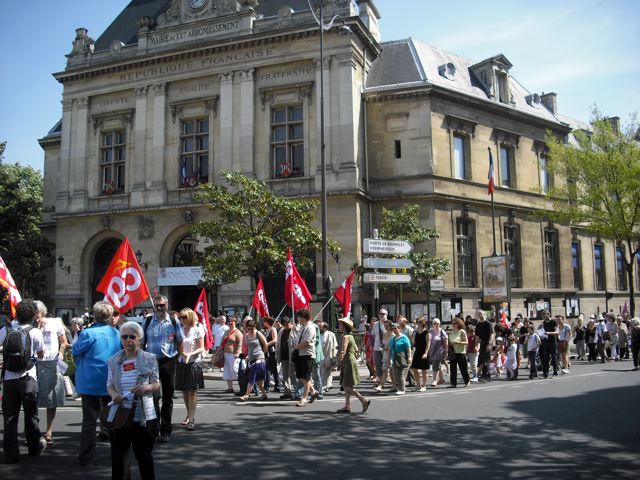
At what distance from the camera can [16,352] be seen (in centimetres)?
772

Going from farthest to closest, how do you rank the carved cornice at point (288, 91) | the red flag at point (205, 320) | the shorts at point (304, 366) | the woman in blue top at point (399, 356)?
the carved cornice at point (288, 91) < the red flag at point (205, 320) < the woman in blue top at point (399, 356) < the shorts at point (304, 366)

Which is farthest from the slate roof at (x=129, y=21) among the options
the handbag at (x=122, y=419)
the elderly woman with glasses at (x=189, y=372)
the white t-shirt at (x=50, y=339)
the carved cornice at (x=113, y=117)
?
the handbag at (x=122, y=419)

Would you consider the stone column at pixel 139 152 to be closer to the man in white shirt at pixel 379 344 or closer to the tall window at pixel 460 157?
the tall window at pixel 460 157

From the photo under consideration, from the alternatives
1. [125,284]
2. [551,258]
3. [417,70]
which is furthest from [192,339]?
[551,258]

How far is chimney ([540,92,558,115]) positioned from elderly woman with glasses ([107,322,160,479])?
145ft

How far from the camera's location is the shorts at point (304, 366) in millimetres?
12500

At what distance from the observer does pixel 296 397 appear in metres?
13.3

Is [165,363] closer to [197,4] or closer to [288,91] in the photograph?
[288,91]

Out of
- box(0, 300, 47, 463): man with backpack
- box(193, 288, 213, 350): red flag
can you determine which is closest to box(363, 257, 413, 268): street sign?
box(193, 288, 213, 350): red flag

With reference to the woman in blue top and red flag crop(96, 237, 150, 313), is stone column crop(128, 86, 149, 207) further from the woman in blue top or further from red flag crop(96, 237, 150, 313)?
the woman in blue top

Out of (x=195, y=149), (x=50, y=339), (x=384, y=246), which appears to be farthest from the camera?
(x=195, y=149)

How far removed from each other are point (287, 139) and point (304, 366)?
20666 mm

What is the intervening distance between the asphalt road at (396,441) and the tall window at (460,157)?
69.4 ft

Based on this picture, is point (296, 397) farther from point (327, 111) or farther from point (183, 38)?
point (183, 38)
